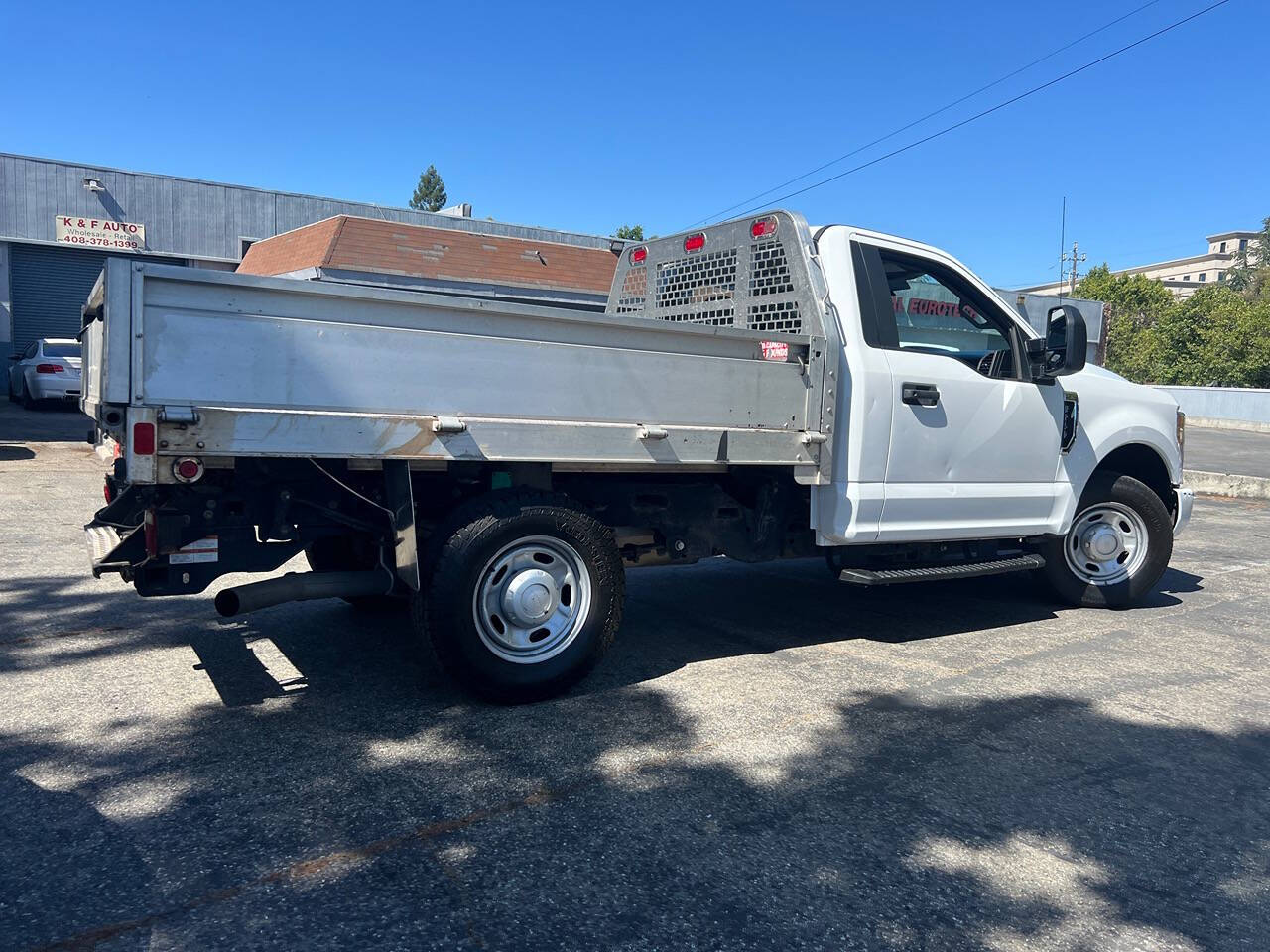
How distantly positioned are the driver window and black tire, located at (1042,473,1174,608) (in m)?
1.41

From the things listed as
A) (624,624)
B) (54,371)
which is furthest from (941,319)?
(54,371)

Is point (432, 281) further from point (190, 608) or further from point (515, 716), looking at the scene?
point (515, 716)

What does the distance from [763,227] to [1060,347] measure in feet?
6.31

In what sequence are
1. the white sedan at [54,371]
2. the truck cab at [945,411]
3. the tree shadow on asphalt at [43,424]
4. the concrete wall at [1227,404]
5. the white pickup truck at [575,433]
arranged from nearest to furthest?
the white pickup truck at [575,433] → the truck cab at [945,411] → the tree shadow on asphalt at [43,424] → the white sedan at [54,371] → the concrete wall at [1227,404]

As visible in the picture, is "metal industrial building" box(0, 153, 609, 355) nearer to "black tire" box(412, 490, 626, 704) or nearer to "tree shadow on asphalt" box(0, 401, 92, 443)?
"tree shadow on asphalt" box(0, 401, 92, 443)

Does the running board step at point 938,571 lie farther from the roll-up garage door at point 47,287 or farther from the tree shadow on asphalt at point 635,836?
the roll-up garage door at point 47,287

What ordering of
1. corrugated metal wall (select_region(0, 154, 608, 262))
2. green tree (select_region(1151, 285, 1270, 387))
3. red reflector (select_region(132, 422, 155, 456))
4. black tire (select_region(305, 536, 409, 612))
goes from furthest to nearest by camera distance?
green tree (select_region(1151, 285, 1270, 387)) → corrugated metal wall (select_region(0, 154, 608, 262)) → black tire (select_region(305, 536, 409, 612)) → red reflector (select_region(132, 422, 155, 456))

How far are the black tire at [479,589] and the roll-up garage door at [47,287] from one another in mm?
23360

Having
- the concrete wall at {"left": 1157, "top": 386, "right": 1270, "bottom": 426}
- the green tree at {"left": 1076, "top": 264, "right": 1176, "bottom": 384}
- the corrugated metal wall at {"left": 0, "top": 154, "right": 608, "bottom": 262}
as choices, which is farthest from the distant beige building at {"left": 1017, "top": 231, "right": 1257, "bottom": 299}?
the corrugated metal wall at {"left": 0, "top": 154, "right": 608, "bottom": 262}

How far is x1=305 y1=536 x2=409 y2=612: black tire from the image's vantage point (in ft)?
16.4

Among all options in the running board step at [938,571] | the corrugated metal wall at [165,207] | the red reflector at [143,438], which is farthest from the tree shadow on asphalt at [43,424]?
the running board step at [938,571]

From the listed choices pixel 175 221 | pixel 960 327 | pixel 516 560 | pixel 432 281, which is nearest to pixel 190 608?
pixel 516 560

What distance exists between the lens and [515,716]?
4.52 meters

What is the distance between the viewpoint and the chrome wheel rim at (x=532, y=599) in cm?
456
